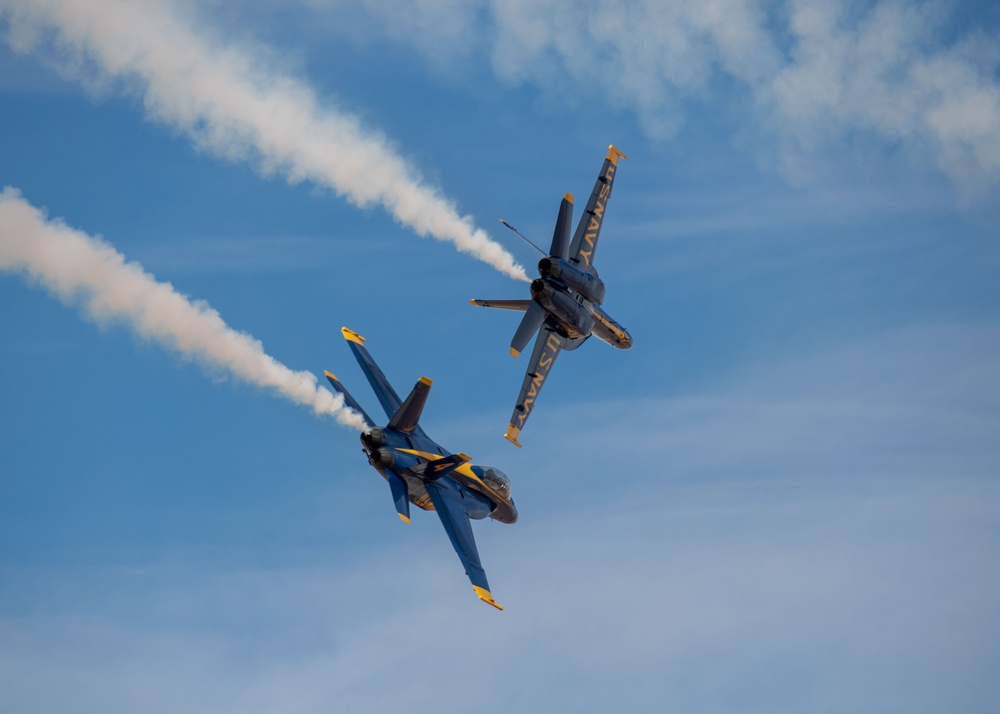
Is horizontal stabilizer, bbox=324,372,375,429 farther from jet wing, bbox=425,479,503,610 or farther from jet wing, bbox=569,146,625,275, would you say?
jet wing, bbox=569,146,625,275

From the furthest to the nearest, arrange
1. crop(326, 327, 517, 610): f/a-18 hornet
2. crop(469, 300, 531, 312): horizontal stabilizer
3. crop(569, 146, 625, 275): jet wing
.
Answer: crop(569, 146, 625, 275): jet wing
crop(469, 300, 531, 312): horizontal stabilizer
crop(326, 327, 517, 610): f/a-18 hornet

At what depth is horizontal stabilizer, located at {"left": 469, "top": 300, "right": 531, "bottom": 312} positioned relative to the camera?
6850cm

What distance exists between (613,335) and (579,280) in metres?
7.01

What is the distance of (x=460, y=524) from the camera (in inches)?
2566

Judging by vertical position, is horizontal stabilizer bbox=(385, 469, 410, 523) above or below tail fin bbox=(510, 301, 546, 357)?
below

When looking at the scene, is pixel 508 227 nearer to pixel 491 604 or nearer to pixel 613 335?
pixel 613 335

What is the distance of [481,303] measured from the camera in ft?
227

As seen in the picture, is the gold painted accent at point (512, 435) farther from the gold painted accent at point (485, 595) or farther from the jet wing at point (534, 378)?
the gold painted accent at point (485, 595)

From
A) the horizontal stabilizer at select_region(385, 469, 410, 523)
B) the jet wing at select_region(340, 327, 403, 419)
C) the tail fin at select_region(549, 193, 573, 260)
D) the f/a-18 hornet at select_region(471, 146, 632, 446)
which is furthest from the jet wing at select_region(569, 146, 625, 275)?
the horizontal stabilizer at select_region(385, 469, 410, 523)

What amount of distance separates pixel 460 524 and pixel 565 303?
40.9 feet

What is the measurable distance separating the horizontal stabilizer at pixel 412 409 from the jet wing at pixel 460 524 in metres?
3.02

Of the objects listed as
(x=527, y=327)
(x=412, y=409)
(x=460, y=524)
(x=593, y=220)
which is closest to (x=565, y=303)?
(x=527, y=327)

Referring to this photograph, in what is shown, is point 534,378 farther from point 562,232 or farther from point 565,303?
point 562,232

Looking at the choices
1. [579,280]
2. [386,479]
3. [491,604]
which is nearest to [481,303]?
[579,280]
